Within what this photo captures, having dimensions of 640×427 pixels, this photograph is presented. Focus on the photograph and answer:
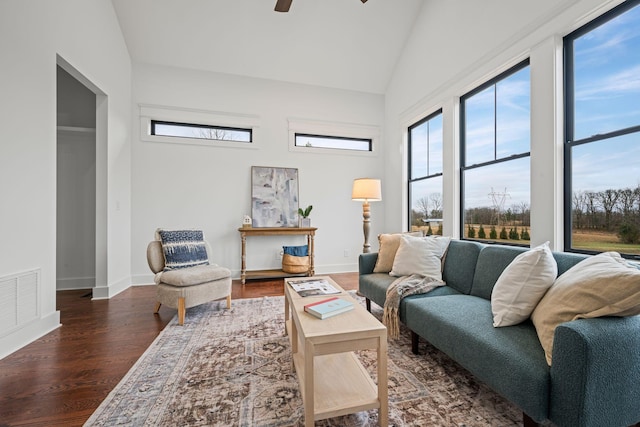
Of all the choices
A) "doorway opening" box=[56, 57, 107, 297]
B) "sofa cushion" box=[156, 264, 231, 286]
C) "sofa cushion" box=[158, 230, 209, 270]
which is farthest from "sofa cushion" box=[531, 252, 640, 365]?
"doorway opening" box=[56, 57, 107, 297]

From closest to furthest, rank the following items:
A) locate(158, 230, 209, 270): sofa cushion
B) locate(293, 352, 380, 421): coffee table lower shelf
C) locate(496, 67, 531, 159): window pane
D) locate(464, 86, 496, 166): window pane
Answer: locate(293, 352, 380, 421): coffee table lower shelf < locate(496, 67, 531, 159): window pane < locate(158, 230, 209, 270): sofa cushion < locate(464, 86, 496, 166): window pane

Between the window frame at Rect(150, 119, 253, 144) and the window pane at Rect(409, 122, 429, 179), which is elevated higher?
the window frame at Rect(150, 119, 253, 144)

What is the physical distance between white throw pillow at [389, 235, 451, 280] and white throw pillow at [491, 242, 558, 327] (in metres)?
0.91

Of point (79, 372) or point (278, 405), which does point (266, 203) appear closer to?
point (79, 372)

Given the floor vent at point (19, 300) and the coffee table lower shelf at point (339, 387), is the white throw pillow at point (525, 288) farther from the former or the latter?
the floor vent at point (19, 300)

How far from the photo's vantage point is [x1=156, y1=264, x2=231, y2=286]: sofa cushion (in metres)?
2.59

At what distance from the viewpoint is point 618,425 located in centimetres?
110

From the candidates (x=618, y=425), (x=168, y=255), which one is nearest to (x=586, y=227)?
(x=618, y=425)

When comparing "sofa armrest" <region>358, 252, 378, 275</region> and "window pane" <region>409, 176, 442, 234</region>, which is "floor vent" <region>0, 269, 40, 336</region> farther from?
"window pane" <region>409, 176, 442, 234</region>

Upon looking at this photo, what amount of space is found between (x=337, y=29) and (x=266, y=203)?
114 inches

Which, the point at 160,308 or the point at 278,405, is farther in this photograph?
the point at 160,308

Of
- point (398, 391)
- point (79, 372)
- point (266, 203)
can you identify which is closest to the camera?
point (398, 391)

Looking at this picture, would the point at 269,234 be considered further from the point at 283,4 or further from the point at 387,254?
the point at 283,4

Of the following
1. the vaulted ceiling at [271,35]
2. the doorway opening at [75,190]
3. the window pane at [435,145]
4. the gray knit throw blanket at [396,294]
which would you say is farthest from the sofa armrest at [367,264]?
the doorway opening at [75,190]
